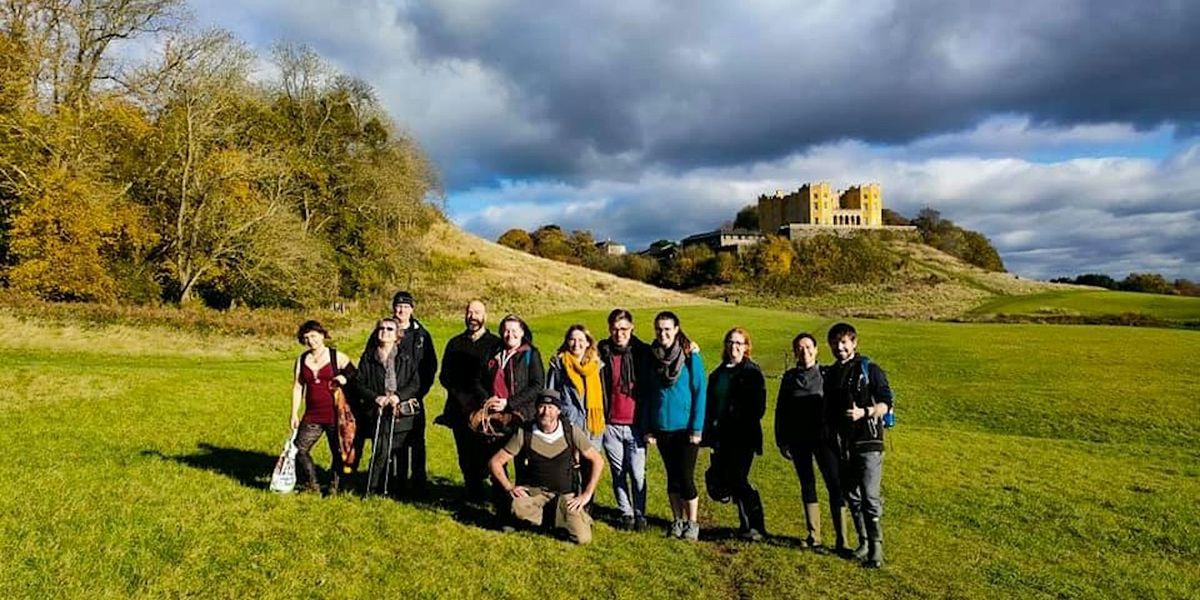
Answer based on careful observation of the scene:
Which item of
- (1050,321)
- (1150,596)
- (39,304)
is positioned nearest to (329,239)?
(39,304)

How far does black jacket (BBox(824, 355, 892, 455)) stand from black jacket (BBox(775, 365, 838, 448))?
136 millimetres

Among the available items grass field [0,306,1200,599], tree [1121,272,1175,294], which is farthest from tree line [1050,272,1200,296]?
grass field [0,306,1200,599]

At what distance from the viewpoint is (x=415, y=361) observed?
831 cm

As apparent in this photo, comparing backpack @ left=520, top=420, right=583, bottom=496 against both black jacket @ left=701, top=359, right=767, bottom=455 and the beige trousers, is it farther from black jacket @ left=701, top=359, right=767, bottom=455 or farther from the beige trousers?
black jacket @ left=701, top=359, right=767, bottom=455

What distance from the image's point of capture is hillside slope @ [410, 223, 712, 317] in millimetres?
51906

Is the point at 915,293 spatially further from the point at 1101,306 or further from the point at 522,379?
the point at 522,379

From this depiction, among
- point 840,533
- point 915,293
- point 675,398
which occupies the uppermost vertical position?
point 915,293

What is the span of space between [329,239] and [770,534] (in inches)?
1451

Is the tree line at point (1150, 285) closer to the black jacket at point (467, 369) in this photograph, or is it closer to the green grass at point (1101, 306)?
the green grass at point (1101, 306)

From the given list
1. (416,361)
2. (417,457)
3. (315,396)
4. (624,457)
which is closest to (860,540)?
(624,457)

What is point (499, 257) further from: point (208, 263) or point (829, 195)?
point (829, 195)

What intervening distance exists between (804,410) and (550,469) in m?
2.77

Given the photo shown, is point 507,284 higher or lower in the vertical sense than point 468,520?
higher

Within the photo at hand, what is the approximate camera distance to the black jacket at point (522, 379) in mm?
7695
